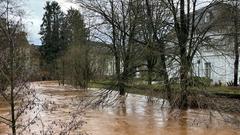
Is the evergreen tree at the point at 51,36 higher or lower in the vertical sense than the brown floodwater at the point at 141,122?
higher

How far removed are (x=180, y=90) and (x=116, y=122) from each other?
14.0ft

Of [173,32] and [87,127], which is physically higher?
[173,32]

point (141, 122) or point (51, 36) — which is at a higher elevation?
point (51, 36)

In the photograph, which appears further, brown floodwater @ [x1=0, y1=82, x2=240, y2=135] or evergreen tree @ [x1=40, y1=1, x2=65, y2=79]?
evergreen tree @ [x1=40, y1=1, x2=65, y2=79]

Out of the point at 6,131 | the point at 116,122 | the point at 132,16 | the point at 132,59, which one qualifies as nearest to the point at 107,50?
the point at 132,16

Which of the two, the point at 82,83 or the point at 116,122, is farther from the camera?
the point at 82,83

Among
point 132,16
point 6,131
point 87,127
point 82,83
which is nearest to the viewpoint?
point 6,131

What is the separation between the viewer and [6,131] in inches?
675

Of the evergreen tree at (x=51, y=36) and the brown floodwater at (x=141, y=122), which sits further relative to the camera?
the evergreen tree at (x=51, y=36)

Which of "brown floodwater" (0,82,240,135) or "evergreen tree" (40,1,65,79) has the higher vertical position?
"evergreen tree" (40,1,65,79)

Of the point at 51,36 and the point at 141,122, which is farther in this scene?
the point at 51,36

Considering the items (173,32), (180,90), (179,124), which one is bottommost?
(179,124)

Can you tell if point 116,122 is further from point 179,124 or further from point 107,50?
point 107,50

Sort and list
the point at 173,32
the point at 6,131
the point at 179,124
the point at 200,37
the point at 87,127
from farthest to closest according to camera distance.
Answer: the point at 173,32 < the point at 200,37 < the point at 179,124 < the point at 87,127 < the point at 6,131
